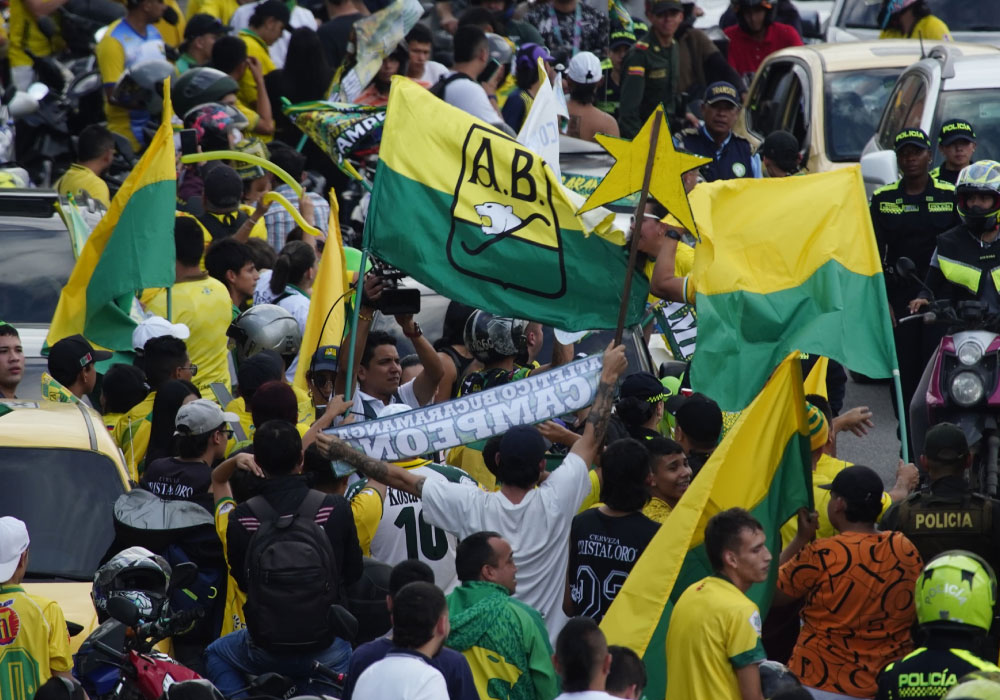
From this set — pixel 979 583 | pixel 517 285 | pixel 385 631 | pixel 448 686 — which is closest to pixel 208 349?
pixel 517 285

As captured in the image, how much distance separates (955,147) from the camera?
461 inches

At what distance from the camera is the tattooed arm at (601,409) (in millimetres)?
7141

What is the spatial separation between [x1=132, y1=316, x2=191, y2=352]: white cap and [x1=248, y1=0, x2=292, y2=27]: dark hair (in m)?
7.72

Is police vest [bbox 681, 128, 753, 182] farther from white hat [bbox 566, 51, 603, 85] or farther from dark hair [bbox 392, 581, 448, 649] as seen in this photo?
dark hair [bbox 392, 581, 448, 649]

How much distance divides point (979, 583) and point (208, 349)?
17.6ft

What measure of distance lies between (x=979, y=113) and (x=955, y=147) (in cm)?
150

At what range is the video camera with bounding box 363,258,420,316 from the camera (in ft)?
27.3

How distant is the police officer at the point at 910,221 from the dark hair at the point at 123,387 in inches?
198

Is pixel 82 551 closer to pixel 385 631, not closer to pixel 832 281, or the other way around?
pixel 385 631

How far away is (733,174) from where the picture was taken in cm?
1383

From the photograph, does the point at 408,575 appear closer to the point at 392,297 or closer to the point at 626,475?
the point at 626,475

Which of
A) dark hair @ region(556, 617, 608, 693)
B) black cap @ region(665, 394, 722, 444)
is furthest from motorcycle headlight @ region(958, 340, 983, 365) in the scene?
dark hair @ region(556, 617, 608, 693)

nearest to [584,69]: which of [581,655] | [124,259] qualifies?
[124,259]

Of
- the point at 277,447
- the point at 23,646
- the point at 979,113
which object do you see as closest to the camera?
the point at 23,646
